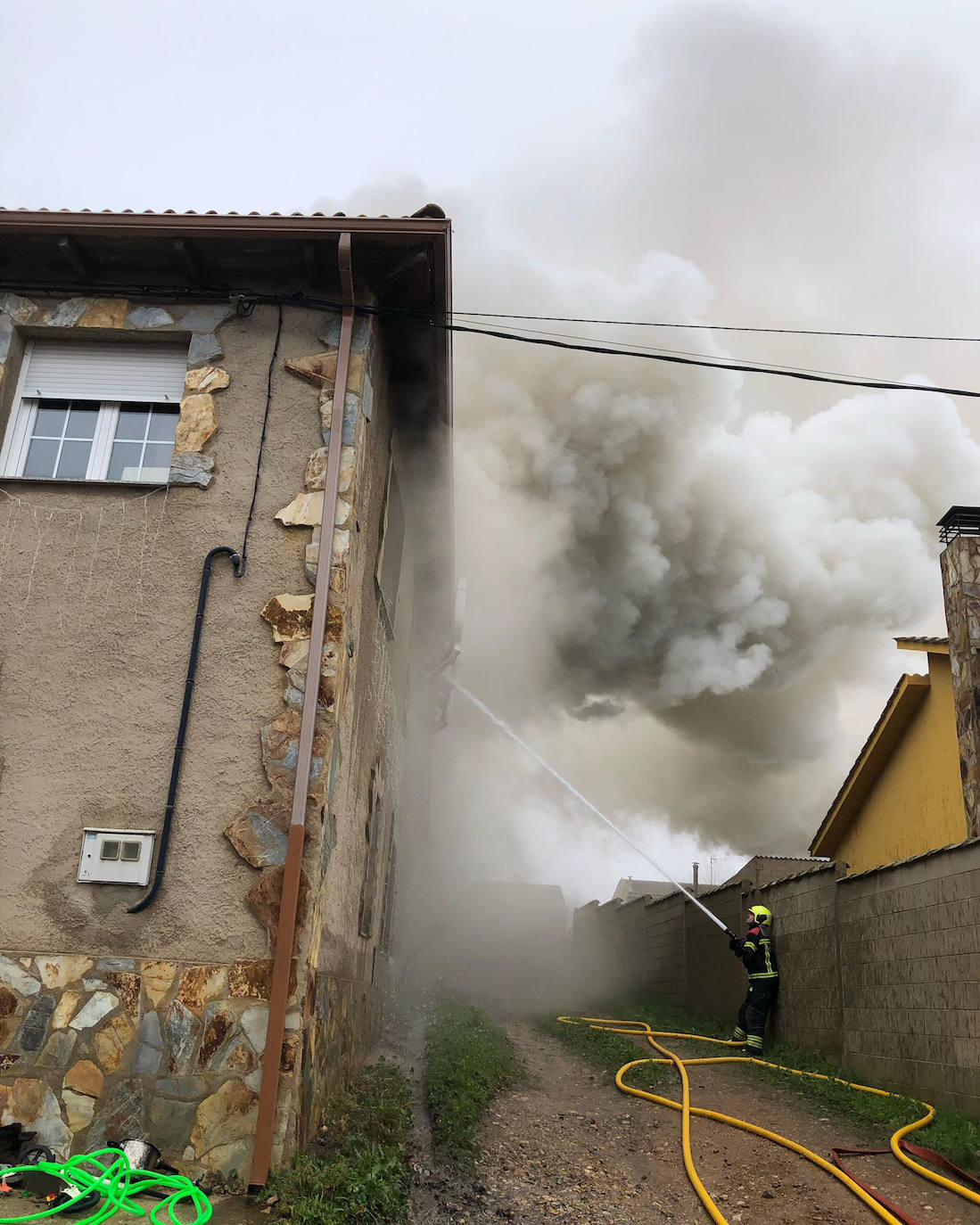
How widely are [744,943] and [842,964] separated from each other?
1.68 m

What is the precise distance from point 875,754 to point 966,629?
5.50 metres

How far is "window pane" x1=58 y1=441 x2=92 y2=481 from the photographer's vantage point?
21.1 feet

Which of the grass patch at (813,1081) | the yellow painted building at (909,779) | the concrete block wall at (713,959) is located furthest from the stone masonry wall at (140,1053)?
the yellow painted building at (909,779)

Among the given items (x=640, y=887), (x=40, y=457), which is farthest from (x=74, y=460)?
(x=640, y=887)

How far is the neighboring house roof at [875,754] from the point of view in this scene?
45.4ft

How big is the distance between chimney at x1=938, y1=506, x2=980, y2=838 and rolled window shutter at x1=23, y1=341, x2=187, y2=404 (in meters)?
8.26

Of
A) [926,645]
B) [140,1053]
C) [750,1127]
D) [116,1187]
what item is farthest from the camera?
[926,645]

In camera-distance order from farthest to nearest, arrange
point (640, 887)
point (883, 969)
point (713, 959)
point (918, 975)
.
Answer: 1. point (640, 887)
2. point (713, 959)
3. point (883, 969)
4. point (918, 975)

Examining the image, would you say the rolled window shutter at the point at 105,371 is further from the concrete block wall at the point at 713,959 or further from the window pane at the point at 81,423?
the concrete block wall at the point at 713,959

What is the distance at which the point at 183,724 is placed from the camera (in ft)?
18.1

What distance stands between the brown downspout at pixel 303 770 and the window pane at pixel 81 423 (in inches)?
70.2

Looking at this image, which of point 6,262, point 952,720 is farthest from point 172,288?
point 952,720

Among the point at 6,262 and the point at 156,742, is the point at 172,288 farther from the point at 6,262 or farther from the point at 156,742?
the point at 156,742

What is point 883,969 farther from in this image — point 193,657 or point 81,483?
point 81,483
